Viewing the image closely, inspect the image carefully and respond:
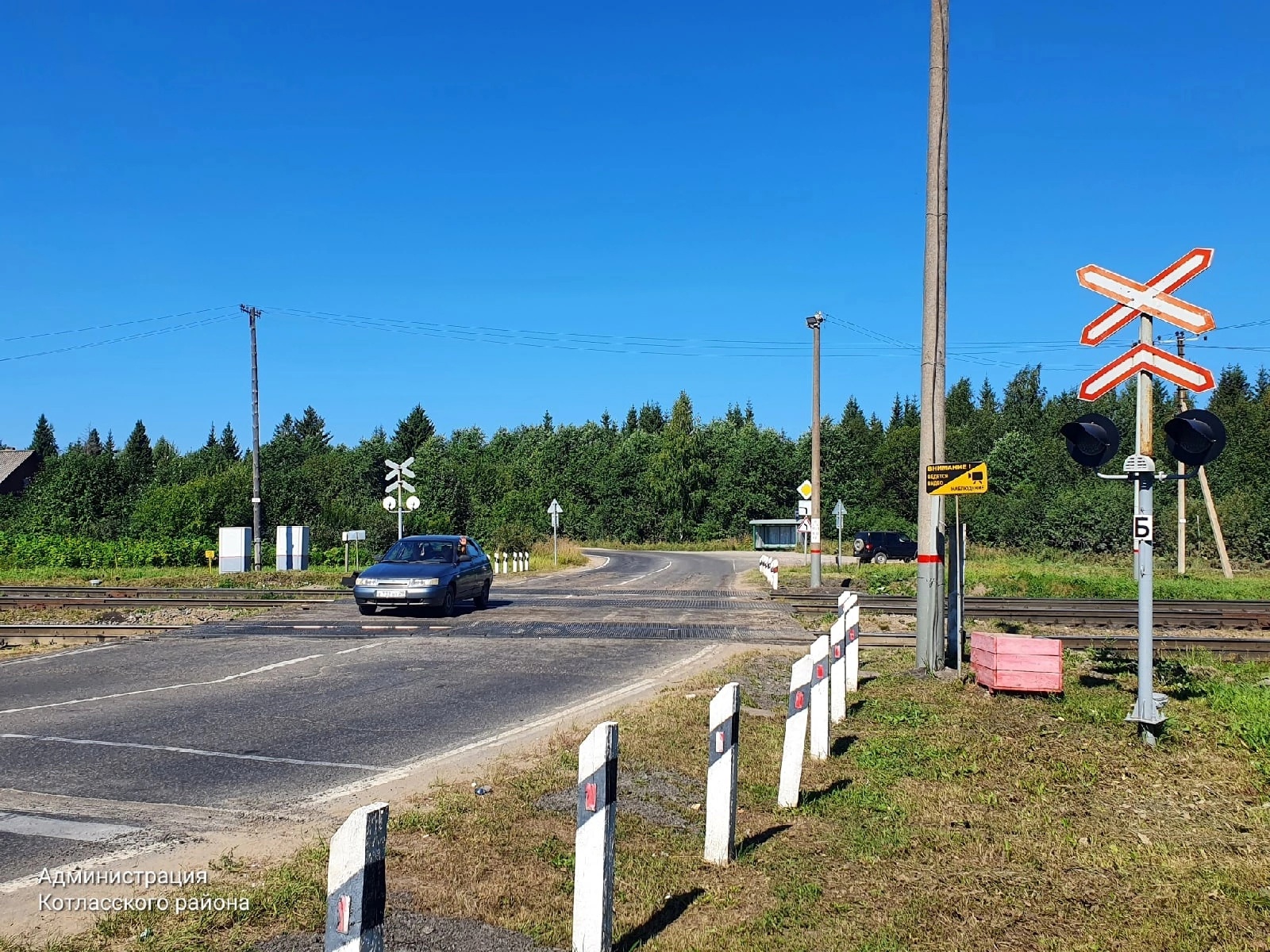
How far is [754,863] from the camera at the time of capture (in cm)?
575

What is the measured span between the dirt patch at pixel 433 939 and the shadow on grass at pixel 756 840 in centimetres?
164

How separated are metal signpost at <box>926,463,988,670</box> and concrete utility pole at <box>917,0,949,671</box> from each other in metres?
0.20

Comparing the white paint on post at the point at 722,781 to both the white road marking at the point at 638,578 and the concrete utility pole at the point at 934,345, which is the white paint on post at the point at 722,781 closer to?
the concrete utility pole at the point at 934,345

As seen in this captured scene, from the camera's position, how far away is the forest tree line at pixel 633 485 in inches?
1949

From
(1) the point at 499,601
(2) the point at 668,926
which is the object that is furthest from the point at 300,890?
(1) the point at 499,601

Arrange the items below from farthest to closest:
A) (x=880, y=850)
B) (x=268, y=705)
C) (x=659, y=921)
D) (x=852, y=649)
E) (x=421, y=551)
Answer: (x=421, y=551) < (x=852, y=649) < (x=268, y=705) < (x=880, y=850) < (x=659, y=921)

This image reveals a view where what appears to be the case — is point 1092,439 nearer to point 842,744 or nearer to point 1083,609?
point 842,744

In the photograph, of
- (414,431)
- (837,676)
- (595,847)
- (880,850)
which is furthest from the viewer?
(414,431)

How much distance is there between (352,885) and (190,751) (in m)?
6.19

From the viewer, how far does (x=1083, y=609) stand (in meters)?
22.4

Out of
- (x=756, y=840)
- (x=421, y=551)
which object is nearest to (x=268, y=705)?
(x=756, y=840)

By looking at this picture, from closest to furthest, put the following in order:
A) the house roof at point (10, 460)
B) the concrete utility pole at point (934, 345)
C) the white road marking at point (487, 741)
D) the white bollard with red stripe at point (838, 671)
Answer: the white road marking at point (487, 741)
the white bollard with red stripe at point (838, 671)
the concrete utility pole at point (934, 345)
the house roof at point (10, 460)

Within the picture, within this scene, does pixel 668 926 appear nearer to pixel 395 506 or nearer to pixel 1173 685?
pixel 1173 685

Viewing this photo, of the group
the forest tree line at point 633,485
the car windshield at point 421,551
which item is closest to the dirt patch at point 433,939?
the car windshield at point 421,551
